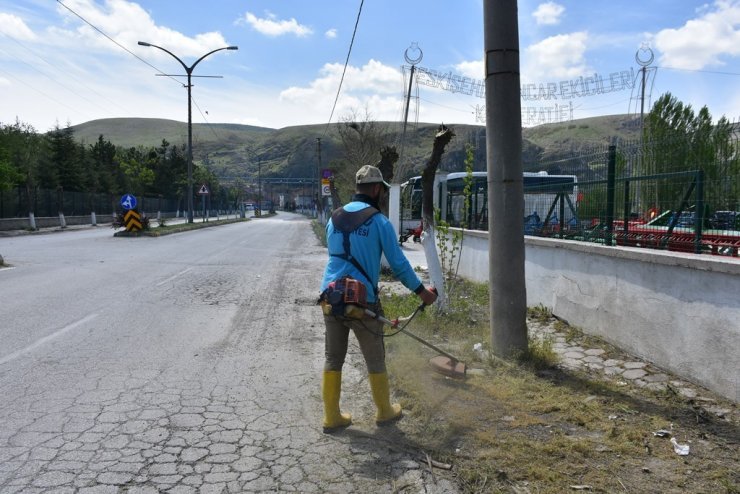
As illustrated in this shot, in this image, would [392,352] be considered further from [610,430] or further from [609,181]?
[609,181]

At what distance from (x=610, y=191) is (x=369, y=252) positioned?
4153 millimetres

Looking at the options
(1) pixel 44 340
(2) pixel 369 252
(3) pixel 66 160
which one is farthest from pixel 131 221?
(2) pixel 369 252

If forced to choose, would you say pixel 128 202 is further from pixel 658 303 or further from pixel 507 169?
pixel 658 303

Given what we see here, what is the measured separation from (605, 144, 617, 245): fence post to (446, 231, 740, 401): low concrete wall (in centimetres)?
26

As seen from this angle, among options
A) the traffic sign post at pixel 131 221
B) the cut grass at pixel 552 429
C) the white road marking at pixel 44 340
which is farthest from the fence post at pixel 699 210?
the traffic sign post at pixel 131 221

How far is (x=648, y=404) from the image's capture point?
4.54 m

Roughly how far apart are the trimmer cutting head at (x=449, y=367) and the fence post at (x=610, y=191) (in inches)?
109

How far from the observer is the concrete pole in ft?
18.0

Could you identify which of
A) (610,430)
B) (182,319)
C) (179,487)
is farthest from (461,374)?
(182,319)

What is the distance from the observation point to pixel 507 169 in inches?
216

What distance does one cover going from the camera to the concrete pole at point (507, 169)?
5473 mm

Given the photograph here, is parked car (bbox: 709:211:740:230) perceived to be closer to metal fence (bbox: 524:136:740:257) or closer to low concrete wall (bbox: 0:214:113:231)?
metal fence (bbox: 524:136:740:257)

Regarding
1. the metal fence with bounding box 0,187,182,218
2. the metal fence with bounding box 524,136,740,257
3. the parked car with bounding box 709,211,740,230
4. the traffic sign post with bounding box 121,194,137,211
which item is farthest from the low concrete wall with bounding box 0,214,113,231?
the parked car with bounding box 709,211,740,230

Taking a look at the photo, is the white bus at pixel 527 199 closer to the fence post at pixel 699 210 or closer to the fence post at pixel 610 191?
the fence post at pixel 610 191
